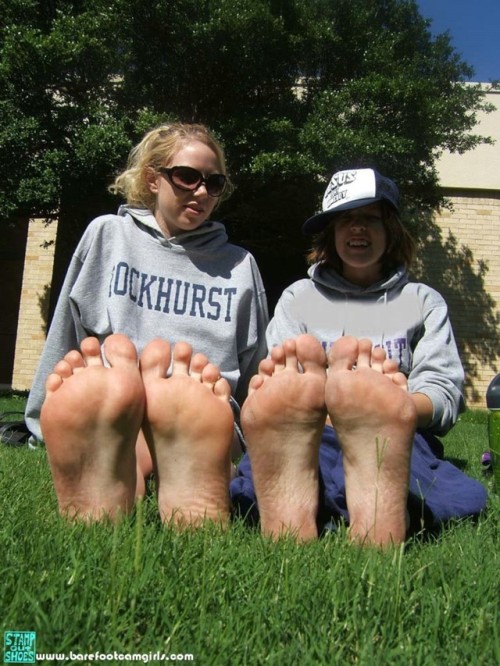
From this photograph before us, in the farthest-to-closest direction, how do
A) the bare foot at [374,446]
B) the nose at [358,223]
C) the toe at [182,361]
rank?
the nose at [358,223], the toe at [182,361], the bare foot at [374,446]

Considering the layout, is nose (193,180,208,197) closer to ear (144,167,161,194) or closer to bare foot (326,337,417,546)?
ear (144,167,161,194)

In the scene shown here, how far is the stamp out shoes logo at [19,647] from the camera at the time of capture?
0.89 metres

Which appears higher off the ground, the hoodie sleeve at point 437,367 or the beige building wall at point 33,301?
the hoodie sleeve at point 437,367

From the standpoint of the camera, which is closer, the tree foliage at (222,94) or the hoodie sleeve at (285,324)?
the hoodie sleeve at (285,324)

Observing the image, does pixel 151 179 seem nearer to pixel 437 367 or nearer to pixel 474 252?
pixel 437 367

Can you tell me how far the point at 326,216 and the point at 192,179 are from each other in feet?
1.70

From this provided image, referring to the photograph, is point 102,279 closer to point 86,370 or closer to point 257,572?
point 86,370

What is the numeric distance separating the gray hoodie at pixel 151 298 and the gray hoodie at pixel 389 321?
16 centimetres

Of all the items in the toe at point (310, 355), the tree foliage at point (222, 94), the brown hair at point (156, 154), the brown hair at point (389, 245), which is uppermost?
the tree foliage at point (222, 94)

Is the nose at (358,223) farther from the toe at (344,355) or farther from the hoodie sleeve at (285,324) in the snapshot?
the toe at (344,355)

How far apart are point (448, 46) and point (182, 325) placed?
11.7 m

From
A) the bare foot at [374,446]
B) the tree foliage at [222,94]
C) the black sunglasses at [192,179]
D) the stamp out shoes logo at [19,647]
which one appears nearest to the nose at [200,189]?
the black sunglasses at [192,179]

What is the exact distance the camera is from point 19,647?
922 millimetres

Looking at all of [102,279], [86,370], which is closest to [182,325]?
[102,279]
